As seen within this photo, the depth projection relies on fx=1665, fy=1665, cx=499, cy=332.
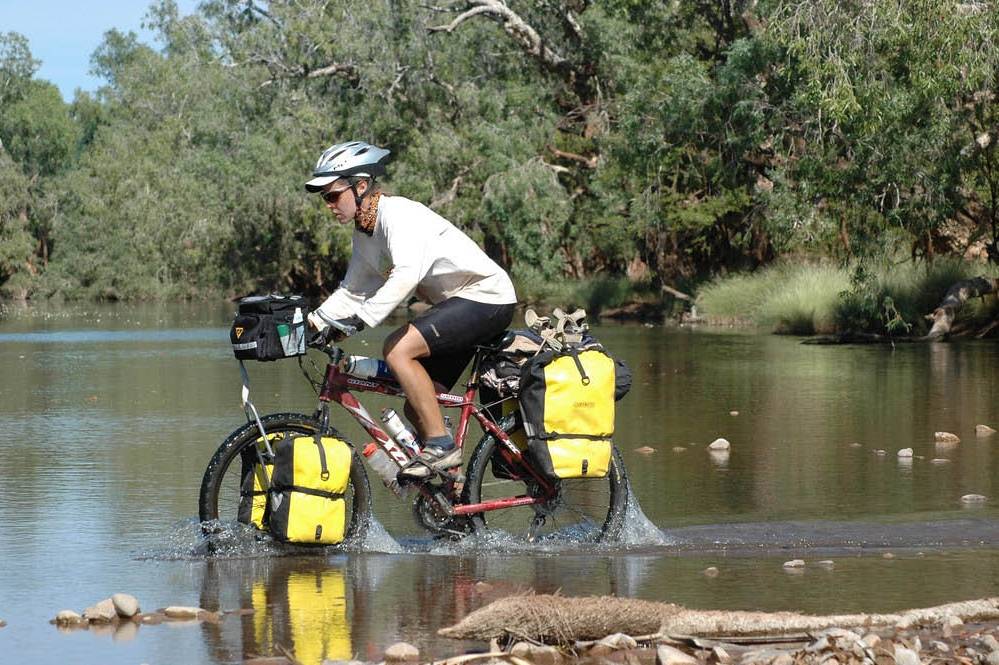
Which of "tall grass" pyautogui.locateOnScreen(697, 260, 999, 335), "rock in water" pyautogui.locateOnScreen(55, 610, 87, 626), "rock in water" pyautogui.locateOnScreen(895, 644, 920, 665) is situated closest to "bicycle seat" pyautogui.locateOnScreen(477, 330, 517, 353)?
"rock in water" pyautogui.locateOnScreen(55, 610, 87, 626)

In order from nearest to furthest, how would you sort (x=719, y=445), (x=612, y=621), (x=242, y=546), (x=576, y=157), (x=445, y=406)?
1. (x=612, y=621)
2. (x=242, y=546)
3. (x=445, y=406)
4. (x=719, y=445)
5. (x=576, y=157)

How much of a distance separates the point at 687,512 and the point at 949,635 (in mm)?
3452

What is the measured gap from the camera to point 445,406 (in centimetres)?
823

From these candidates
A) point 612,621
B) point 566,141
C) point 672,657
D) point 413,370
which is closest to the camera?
point 672,657

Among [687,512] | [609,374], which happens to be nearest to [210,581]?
[609,374]

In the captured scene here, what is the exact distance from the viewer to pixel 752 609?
6559mm

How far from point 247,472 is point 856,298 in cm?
2244

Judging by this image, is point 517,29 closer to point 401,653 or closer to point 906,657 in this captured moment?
point 401,653

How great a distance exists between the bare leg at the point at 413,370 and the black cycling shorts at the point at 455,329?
50 millimetres

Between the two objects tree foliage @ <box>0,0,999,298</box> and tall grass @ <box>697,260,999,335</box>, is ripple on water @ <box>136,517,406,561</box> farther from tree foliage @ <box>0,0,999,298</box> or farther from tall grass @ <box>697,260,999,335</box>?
tall grass @ <box>697,260,999,335</box>

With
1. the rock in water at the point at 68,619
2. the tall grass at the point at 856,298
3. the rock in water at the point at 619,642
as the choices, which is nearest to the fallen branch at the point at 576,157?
the tall grass at the point at 856,298

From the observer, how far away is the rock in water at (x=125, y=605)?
21.4ft

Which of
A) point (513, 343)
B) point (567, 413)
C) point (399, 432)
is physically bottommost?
point (399, 432)

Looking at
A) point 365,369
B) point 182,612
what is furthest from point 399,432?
point 182,612
